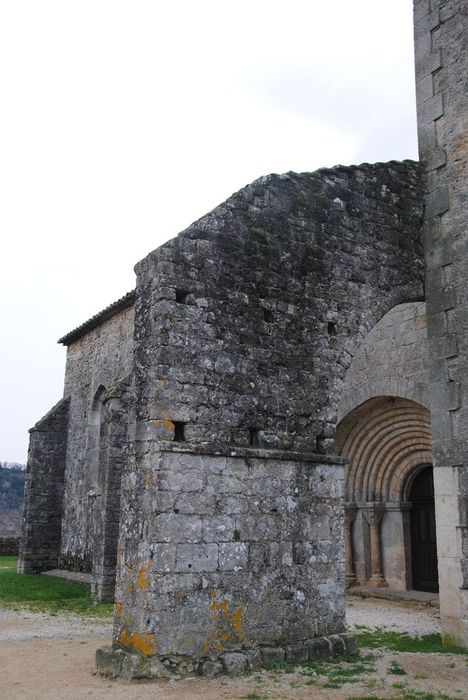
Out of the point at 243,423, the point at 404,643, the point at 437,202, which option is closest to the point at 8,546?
the point at 404,643

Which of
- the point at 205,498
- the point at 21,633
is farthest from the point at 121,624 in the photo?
the point at 21,633

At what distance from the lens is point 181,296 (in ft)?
19.6

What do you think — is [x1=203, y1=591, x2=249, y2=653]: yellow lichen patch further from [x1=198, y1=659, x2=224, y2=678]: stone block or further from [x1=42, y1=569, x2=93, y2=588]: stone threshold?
[x1=42, y1=569, x2=93, y2=588]: stone threshold

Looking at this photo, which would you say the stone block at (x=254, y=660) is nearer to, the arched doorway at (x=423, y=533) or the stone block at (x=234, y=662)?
the stone block at (x=234, y=662)

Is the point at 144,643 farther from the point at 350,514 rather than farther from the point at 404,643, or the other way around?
the point at 350,514

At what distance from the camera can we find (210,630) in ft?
17.8

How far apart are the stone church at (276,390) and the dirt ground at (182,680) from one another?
28cm

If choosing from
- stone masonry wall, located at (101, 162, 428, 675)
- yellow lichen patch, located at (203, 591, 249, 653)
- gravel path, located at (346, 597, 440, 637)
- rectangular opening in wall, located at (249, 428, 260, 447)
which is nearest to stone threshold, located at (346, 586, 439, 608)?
gravel path, located at (346, 597, 440, 637)

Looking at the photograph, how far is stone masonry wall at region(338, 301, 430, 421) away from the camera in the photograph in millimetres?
10930

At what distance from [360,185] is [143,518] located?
4453 millimetres

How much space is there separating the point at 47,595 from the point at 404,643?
6997 mm

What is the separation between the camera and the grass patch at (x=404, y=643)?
6934mm

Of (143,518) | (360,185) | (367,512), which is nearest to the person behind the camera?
(143,518)

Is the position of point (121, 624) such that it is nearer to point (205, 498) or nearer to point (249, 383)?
point (205, 498)
